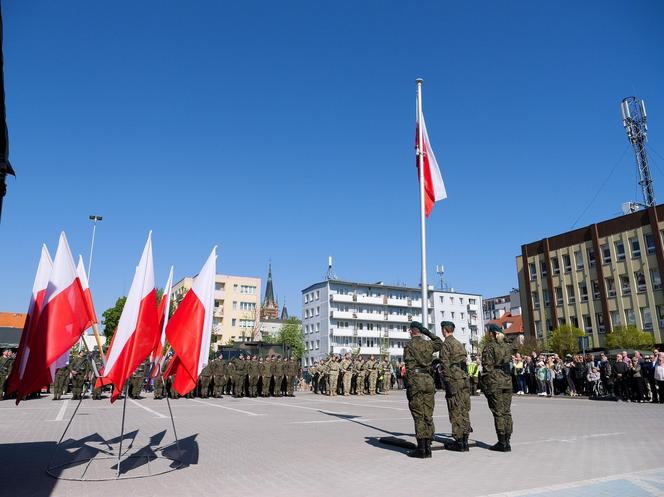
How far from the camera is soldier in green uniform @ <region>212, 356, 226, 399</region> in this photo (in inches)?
883

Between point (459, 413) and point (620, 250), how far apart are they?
44929 millimetres

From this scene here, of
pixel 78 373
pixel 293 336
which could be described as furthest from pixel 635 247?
pixel 293 336

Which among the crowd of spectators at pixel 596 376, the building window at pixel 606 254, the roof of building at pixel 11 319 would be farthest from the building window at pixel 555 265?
the roof of building at pixel 11 319

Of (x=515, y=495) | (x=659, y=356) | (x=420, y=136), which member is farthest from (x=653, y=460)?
(x=659, y=356)

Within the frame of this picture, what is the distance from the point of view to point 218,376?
2261 cm

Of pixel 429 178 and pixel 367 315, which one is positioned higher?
pixel 367 315

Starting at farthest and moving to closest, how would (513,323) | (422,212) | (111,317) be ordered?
(513,323) < (111,317) < (422,212)

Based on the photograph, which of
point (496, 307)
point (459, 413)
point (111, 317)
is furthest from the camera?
point (496, 307)

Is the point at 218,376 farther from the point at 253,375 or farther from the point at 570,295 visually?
the point at 570,295

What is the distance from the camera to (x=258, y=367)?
77.2 feet

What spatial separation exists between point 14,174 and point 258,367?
1957 cm

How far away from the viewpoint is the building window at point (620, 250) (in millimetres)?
45312

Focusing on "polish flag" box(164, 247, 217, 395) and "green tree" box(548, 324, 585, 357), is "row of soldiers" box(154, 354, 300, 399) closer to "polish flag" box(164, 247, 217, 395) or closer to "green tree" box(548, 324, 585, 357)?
"polish flag" box(164, 247, 217, 395)

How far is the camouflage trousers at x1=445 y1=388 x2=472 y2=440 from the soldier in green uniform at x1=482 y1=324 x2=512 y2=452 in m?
0.41
